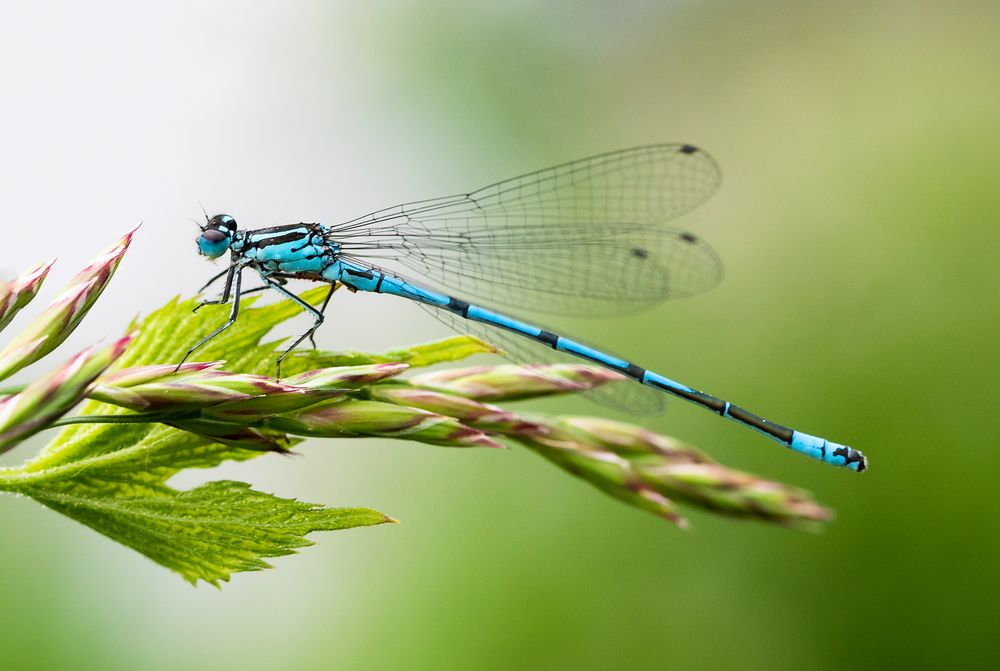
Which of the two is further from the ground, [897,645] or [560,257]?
[560,257]

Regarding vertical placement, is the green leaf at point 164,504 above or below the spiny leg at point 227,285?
below

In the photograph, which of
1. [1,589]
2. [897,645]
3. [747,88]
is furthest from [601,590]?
[747,88]

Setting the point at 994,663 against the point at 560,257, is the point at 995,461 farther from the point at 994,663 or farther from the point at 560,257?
the point at 560,257

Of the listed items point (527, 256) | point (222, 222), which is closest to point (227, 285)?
point (222, 222)

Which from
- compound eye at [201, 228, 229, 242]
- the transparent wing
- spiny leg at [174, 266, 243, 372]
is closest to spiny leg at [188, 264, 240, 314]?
spiny leg at [174, 266, 243, 372]

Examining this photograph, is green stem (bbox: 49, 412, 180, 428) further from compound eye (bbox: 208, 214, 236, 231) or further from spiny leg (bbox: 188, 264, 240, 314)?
compound eye (bbox: 208, 214, 236, 231)

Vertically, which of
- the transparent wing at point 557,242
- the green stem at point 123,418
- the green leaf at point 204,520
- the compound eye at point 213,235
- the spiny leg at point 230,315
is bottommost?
the green leaf at point 204,520

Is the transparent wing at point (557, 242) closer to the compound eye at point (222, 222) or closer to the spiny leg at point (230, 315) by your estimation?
the compound eye at point (222, 222)

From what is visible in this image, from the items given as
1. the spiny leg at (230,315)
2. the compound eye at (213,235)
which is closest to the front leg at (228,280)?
the spiny leg at (230,315)

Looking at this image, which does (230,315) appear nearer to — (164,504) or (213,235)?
(164,504)
